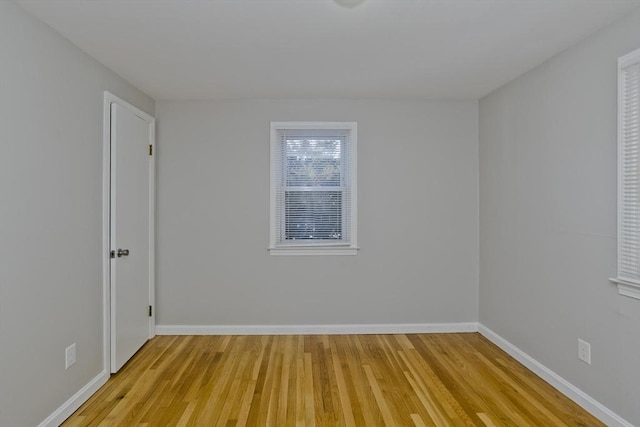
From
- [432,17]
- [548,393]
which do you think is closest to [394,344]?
[548,393]

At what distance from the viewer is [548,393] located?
8.38 feet

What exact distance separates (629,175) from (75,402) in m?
3.77

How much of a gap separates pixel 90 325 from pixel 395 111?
11.0 feet

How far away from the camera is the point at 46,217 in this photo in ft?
7.02

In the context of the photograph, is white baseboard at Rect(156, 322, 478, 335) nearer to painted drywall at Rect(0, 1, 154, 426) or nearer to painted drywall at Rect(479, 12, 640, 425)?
painted drywall at Rect(479, 12, 640, 425)

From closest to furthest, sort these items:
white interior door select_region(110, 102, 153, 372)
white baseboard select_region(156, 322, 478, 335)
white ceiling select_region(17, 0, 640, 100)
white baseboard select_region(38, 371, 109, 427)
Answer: white ceiling select_region(17, 0, 640, 100)
white baseboard select_region(38, 371, 109, 427)
white interior door select_region(110, 102, 153, 372)
white baseboard select_region(156, 322, 478, 335)

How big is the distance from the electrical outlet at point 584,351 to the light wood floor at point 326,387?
330 millimetres

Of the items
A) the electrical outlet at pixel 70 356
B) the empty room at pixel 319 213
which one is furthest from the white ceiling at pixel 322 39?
the electrical outlet at pixel 70 356

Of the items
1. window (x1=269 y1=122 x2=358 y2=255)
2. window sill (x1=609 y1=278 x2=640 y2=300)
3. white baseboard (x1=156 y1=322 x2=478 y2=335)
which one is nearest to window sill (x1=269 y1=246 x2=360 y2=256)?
window (x1=269 y1=122 x2=358 y2=255)

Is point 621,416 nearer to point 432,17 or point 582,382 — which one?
point 582,382

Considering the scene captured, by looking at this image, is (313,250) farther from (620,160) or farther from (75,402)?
(620,160)

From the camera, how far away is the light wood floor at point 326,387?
89.2 inches

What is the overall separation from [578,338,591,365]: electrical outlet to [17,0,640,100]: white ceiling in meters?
2.06

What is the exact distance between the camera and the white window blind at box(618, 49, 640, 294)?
2.01 meters
